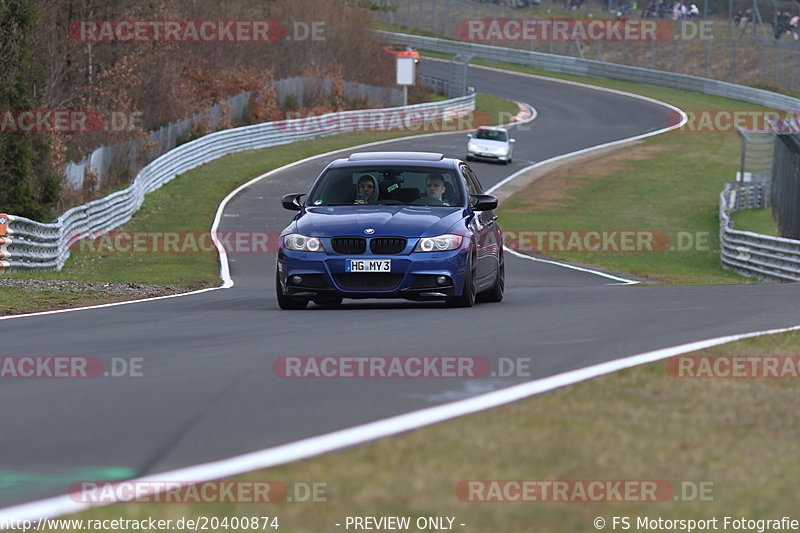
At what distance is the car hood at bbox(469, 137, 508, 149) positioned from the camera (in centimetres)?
5116

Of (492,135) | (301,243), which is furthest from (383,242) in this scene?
(492,135)

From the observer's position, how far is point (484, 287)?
558 inches

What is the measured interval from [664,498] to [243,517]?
1523 mm

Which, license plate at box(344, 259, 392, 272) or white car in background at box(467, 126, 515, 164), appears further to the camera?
white car in background at box(467, 126, 515, 164)

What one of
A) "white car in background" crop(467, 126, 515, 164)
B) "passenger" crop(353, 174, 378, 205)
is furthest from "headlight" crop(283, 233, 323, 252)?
"white car in background" crop(467, 126, 515, 164)

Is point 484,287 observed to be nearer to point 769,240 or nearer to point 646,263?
point 769,240

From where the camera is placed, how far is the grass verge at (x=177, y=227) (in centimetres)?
1709

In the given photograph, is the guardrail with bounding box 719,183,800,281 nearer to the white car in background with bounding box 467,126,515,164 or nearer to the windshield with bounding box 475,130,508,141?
the white car in background with bounding box 467,126,515,164

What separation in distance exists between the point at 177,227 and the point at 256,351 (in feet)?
80.0

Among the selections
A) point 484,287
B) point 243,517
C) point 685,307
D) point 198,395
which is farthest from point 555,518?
point 484,287

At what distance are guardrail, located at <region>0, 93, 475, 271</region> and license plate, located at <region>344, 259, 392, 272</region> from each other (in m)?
9.19

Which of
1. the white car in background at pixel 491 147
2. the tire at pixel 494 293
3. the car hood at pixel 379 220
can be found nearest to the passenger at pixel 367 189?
the car hood at pixel 379 220

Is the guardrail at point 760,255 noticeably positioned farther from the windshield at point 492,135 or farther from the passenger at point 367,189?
the windshield at point 492,135

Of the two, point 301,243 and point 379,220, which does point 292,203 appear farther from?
point 379,220
